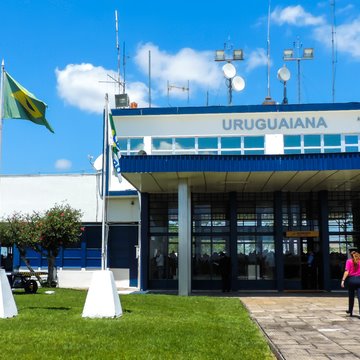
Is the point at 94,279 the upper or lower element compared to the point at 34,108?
lower

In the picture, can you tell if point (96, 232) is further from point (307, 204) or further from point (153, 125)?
point (307, 204)

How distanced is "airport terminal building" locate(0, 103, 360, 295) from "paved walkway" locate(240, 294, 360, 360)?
4.85 m

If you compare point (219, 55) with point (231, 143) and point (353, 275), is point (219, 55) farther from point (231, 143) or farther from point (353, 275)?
point (353, 275)

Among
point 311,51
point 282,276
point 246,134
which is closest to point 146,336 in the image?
point 282,276

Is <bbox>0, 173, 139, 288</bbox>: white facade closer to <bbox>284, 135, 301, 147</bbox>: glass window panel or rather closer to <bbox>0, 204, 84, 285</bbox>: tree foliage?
<bbox>0, 204, 84, 285</bbox>: tree foliage

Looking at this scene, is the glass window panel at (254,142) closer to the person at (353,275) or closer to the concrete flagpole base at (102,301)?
the person at (353,275)

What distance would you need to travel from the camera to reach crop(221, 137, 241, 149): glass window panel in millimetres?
25969

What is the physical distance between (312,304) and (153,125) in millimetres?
12101

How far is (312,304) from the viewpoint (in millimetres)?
17469

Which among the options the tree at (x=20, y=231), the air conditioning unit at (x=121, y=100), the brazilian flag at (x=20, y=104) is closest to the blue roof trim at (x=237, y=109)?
the air conditioning unit at (x=121, y=100)

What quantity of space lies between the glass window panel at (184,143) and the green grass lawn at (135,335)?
1207 centimetres

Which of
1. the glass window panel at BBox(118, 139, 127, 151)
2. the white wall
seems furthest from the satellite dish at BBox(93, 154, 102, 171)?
the glass window panel at BBox(118, 139, 127, 151)

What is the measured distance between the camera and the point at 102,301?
12.6 meters

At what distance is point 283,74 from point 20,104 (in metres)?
19.2
